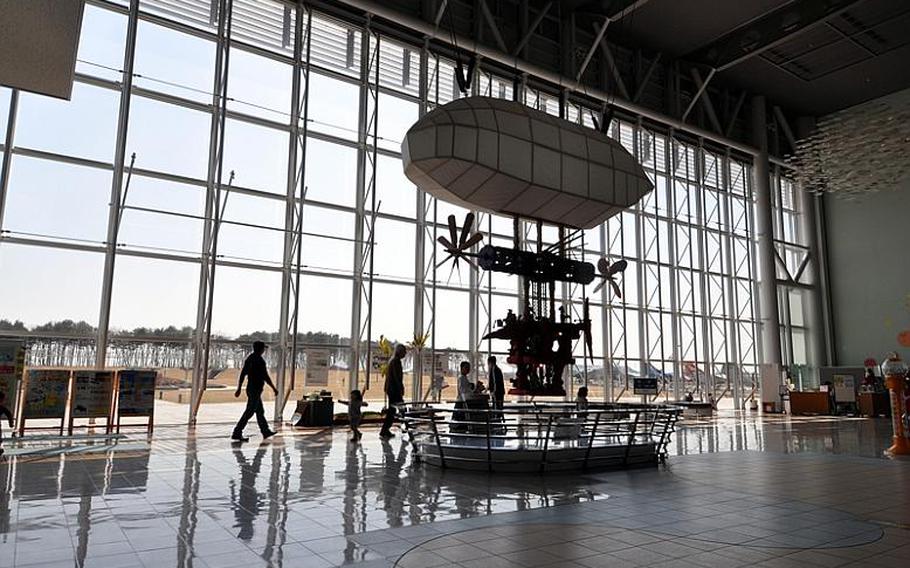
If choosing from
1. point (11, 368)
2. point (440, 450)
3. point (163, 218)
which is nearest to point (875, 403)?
point (440, 450)

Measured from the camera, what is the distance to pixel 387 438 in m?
9.96

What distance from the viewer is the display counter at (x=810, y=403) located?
20.9m

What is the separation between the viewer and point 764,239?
23344 mm

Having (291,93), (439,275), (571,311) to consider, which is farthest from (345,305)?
(571,311)

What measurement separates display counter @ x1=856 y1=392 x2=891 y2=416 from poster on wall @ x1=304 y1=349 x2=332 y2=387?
17.2 m

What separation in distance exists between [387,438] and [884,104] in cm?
956

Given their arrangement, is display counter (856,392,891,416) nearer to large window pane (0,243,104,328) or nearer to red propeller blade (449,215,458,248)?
red propeller blade (449,215,458,248)

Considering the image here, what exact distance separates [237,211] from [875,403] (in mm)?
19951

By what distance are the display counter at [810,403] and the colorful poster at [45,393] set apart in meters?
21.7

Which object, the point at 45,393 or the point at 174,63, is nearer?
the point at 45,393

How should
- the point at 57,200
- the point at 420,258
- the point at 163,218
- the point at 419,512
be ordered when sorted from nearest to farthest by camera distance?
1. the point at 419,512
2. the point at 57,200
3. the point at 163,218
4. the point at 420,258

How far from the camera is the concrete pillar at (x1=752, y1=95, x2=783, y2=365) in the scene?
22.7m

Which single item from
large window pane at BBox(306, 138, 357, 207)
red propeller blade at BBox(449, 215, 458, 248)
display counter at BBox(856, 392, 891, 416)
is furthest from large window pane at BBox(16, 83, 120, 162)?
display counter at BBox(856, 392, 891, 416)

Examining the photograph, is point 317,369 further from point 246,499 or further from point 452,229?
point 246,499
